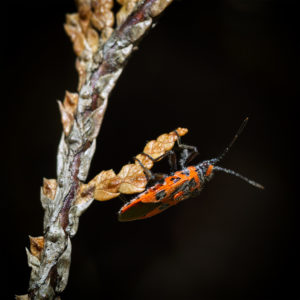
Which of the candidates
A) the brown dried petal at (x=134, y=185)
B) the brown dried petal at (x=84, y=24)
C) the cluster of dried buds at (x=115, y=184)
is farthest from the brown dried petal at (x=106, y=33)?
the brown dried petal at (x=134, y=185)

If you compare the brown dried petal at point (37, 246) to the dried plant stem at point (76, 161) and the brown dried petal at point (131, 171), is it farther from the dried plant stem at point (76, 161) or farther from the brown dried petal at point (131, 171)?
the brown dried petal at point (131, 171)

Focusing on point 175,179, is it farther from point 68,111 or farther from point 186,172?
point 68,111

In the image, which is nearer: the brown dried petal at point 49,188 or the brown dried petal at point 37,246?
the brown dried petal at point 37,246

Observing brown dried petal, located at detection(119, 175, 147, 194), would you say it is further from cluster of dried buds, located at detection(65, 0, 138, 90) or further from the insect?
cluster of dried buds, located at detection(65, 0, 138, 90)

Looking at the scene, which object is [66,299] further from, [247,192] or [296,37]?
[296,37]

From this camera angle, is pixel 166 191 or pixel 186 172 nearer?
pixel 166 191

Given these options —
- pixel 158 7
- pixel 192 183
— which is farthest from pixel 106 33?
pixel 192 183

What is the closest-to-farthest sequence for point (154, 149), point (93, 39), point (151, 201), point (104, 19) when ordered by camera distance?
1. point (154, 149)
2. point (104, 19)
3. point (93, 39)
4. point (151, 201)
